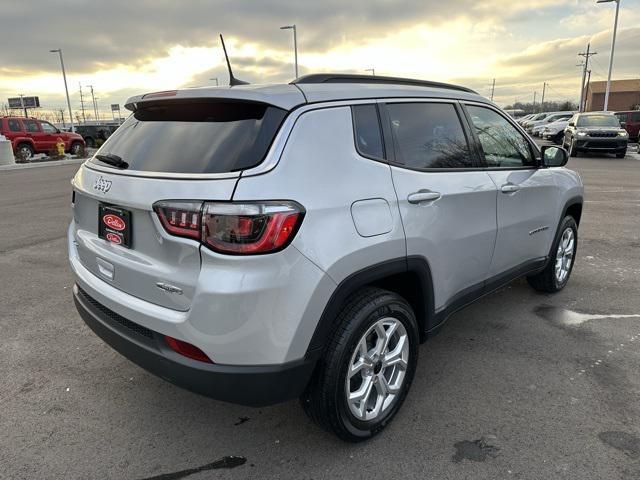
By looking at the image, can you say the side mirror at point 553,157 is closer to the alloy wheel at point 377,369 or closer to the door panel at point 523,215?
the door panel at point 523,215

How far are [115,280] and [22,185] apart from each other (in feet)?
44.4

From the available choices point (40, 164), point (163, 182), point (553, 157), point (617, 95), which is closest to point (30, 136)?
point (40, 164)

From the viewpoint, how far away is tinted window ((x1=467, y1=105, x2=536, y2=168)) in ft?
11.5


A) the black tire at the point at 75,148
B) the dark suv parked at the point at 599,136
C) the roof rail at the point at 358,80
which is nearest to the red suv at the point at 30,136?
the black tire at the point at 75,148

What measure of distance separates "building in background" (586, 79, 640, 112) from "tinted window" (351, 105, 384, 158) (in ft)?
280

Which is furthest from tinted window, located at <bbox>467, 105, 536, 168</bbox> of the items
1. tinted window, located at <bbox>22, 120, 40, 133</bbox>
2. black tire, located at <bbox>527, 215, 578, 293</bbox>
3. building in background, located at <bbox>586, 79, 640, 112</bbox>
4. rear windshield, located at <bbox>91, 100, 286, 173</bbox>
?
building in background, located at <bbox>586, 79, 640, 112</bbox>

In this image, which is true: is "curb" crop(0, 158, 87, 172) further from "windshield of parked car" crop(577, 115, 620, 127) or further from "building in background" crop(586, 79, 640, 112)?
"building in background" crop(586, 79, 640, 112)

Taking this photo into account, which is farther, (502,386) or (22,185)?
(22,185)

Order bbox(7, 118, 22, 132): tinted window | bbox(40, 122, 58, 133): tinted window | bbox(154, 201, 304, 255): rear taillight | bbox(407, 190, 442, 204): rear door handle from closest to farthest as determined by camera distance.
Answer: bbox(154, 201, 304, 255): rear taillight → bbox(407, 190, 442, 204): rear door handle → bbox(7, 118, 22, 132): tinted window → bbox(40, 122, 58, 133): tinted window

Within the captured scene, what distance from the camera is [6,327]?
13.2 feet

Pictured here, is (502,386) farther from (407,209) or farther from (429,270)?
(407,209)

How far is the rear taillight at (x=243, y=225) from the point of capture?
2023 millimetres

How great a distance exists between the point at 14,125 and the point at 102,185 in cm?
2417

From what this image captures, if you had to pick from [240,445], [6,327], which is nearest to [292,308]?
[240,445]
